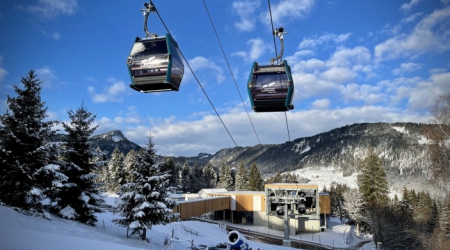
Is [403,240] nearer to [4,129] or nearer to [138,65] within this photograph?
[138,65]

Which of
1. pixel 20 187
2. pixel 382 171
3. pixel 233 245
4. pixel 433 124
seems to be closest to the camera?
pixel 233 245

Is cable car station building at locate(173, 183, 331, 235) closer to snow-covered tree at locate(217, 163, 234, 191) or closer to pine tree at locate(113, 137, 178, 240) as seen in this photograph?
pine tree at locate(113, 137, 178, 240)

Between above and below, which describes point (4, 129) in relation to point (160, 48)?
below

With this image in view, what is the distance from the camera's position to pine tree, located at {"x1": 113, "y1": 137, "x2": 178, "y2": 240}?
1880 cm

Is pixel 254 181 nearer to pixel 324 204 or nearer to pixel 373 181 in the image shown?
pixel 324 204

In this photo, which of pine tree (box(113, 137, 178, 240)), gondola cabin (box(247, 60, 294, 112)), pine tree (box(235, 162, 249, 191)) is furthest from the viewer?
pine tree (box(235, 162, 249, 191))

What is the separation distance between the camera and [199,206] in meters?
41.9

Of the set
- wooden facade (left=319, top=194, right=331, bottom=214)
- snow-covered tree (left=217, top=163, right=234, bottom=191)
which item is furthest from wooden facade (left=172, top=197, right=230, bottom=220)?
snow-covered tree (left=217, top=163, right=234, bottom=191)

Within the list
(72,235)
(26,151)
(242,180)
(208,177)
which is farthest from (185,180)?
(72,235)

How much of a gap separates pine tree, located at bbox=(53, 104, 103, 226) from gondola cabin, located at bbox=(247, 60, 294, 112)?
13329 millimetres

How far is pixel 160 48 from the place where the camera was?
8.70 m

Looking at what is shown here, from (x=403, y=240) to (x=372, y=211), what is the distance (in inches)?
249

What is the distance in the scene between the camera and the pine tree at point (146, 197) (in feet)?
61.7

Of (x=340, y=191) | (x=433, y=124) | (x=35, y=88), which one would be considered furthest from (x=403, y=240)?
(x=340, y=191)
